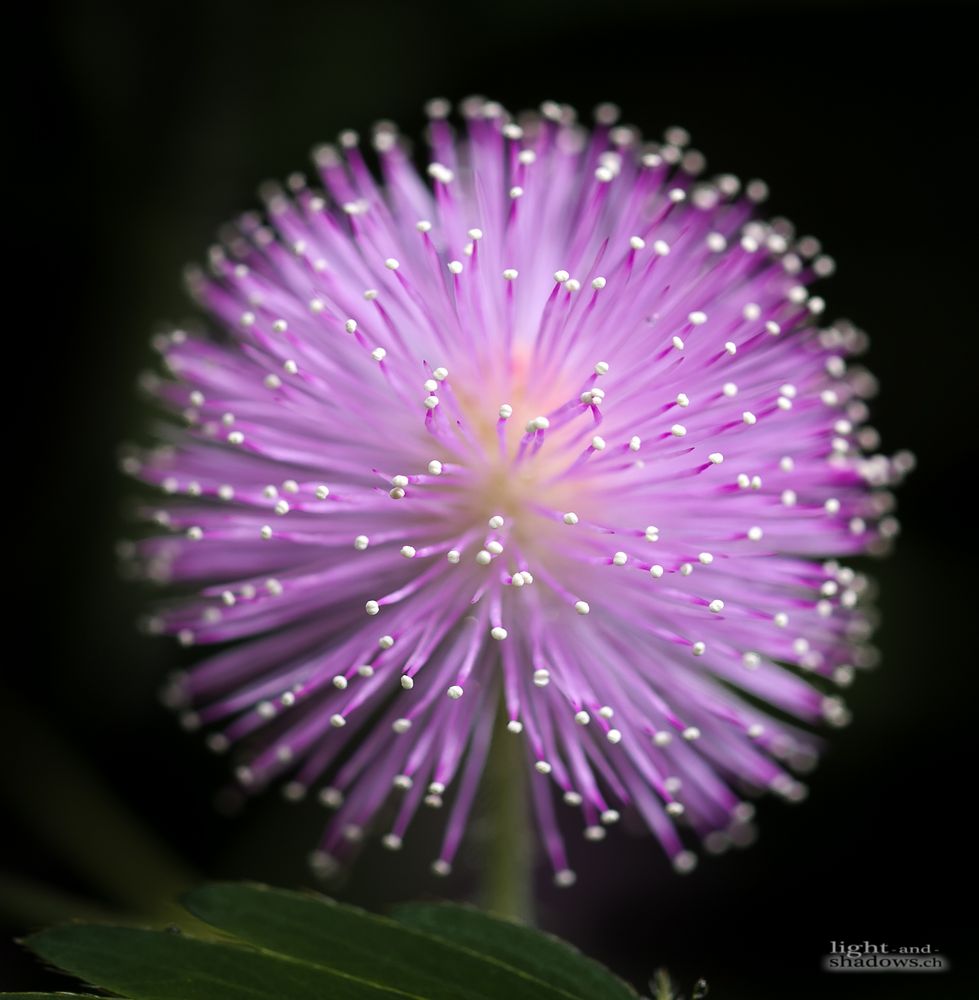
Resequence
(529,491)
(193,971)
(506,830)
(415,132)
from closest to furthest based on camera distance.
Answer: (193,971) → (529,491) → (506,830) → (415,132)

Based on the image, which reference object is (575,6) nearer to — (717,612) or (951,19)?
(951,19)

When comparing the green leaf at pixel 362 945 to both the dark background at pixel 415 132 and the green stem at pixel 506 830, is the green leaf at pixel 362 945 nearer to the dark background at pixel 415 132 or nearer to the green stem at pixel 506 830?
the green stem at pixel 506 830

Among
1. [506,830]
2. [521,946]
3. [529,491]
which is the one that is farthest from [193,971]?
[529,491]

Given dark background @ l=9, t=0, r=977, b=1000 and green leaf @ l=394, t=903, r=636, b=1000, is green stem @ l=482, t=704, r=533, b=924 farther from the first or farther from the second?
dark background @ l=9, t=0, r=977, b=1000

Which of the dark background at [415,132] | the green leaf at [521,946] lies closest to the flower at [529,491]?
the green leaf at [521,946]

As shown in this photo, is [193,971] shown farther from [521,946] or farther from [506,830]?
[506,830]

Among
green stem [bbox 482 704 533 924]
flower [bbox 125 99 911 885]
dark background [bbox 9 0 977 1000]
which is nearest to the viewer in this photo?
flower [bbox 125 99 911 885]

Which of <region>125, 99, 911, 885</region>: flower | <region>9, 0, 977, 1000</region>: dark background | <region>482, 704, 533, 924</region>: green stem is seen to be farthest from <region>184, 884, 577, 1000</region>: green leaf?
<region>9, 0, 977, 1000</region>: dark background
